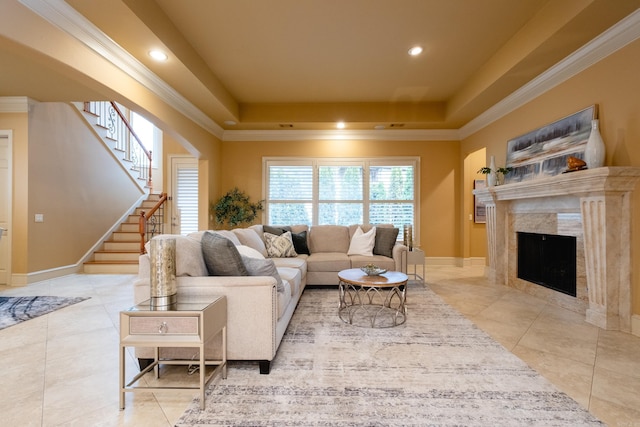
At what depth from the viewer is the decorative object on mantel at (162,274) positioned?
1.84 meters

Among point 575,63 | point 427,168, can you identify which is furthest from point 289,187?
point 575,63

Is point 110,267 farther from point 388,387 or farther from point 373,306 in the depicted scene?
point 388,387

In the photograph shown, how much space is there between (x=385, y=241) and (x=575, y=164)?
2.52 meters

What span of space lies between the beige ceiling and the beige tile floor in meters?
2.87

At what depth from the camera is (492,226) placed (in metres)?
4.97

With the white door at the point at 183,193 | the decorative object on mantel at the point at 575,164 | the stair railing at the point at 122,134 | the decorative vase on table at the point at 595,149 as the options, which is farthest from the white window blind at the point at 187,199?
the decorative vase on table at the point at 595,149

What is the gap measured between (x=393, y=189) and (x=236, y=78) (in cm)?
376

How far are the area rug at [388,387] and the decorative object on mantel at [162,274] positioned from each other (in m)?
0.64

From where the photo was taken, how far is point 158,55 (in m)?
3.36

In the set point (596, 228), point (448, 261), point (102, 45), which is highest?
point (102, 45)

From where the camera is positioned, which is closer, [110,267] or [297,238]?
[297,238]

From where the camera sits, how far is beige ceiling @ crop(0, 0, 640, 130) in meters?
2.95

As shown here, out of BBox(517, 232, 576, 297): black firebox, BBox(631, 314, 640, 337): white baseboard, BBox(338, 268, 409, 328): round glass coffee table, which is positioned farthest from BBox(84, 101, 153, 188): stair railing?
BBox(631, 314, 640, 337): white baseboard

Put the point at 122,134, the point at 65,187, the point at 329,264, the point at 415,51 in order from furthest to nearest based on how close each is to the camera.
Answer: the point at 122,134, the point at 65,187, the point at 329,264, the point at 415,51
